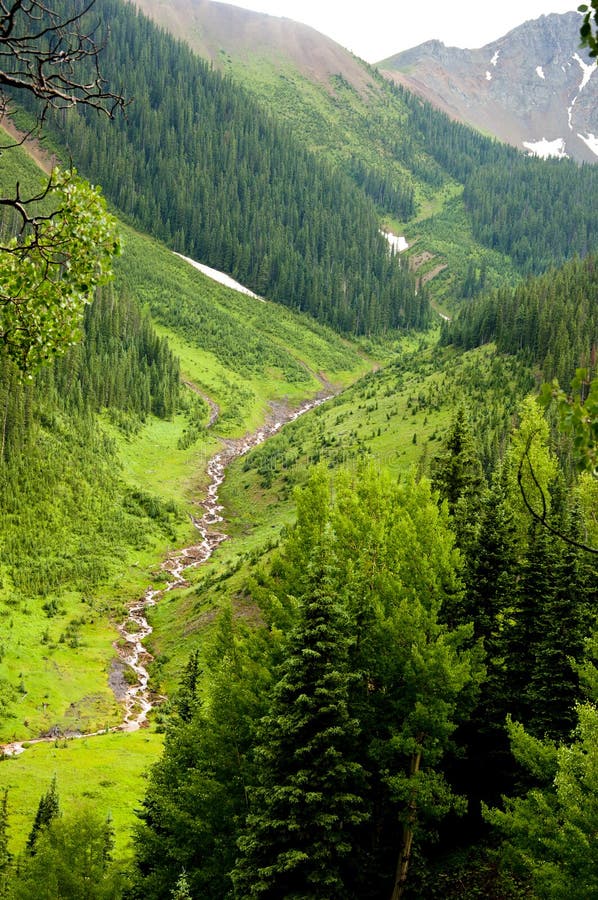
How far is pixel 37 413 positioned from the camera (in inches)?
2606

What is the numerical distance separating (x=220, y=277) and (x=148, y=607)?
12766cm

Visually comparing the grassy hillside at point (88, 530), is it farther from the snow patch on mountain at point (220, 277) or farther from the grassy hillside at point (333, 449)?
the snow patch on mountain at point (220, 277)

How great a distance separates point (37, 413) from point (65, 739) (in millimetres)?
37146

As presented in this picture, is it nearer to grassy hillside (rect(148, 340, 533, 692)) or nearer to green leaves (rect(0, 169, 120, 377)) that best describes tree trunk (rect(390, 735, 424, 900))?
green leaves (rect(0, 169, 120, 377))

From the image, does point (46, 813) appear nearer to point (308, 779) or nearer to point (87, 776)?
point (87, 776)

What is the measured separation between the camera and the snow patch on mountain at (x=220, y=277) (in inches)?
6457

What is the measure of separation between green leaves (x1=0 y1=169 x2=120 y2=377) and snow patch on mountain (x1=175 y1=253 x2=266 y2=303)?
517 ft

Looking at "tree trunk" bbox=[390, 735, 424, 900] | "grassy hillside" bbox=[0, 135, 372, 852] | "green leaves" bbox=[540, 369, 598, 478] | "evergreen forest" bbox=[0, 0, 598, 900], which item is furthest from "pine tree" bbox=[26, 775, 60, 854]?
"green leaves" bbox=[540, 369, 598, 478]

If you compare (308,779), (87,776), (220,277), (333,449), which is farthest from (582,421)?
(220,277)

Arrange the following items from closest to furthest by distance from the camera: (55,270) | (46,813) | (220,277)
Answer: (55,270) < (46,813) < (220,277)

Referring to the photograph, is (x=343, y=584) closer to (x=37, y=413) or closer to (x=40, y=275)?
(x=40, y=275)

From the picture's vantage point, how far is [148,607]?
5359 cm

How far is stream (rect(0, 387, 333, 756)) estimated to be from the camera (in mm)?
40094

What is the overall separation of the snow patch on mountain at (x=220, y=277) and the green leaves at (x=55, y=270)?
158 metres
